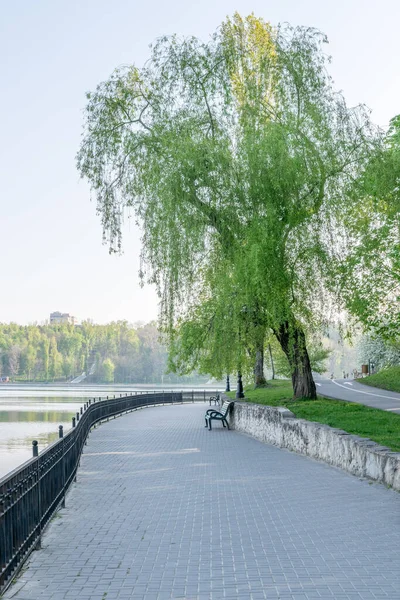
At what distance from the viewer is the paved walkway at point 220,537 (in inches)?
277

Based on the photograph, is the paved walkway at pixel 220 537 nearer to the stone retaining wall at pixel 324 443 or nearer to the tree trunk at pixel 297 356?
the stone retaining wall at pixel 324 443

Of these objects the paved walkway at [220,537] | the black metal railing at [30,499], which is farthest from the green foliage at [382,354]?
the black metal railing at [30,499]

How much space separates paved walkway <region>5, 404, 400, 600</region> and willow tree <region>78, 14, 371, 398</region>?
7.57m

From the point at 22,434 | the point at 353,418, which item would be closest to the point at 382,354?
the point at 22,434

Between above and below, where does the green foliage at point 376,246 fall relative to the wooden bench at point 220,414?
above

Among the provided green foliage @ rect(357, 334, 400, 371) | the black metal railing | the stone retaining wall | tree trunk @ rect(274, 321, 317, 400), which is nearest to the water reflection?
the stone retaining wall

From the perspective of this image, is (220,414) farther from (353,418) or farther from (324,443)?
(324,443)

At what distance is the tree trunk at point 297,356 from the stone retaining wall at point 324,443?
210cm

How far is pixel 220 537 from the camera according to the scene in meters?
9.16

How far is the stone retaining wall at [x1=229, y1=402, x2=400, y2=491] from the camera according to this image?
1295 centimetres

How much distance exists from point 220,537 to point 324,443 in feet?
25.2

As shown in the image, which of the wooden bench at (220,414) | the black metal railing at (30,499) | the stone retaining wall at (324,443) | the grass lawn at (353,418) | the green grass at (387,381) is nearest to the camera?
the black metal railing at (30,499)

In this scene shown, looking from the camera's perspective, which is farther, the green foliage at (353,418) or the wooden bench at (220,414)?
the wooden bench at (220,414)

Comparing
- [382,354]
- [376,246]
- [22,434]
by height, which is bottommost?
[22,434]
